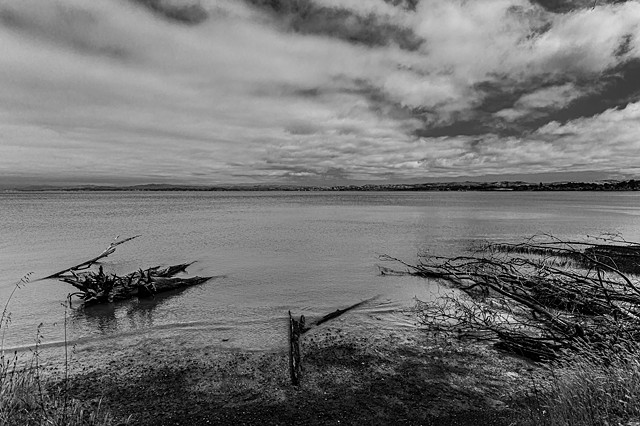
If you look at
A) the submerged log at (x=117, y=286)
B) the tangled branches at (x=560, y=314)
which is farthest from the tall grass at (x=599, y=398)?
the submerged log at (x=117, y=286)

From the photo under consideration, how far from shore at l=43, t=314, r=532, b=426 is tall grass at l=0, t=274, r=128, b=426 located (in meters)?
0.35

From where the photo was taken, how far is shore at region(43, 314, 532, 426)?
24.1 feet

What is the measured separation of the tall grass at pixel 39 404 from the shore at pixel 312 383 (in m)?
0.35

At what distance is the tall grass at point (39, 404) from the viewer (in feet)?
17.7

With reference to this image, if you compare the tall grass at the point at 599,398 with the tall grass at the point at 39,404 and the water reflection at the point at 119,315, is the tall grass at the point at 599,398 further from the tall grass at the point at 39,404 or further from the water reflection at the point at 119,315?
the water reflection at the point at 119,315

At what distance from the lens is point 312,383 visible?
8.66m

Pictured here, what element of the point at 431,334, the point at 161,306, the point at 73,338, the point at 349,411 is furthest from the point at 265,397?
the point at 161,306

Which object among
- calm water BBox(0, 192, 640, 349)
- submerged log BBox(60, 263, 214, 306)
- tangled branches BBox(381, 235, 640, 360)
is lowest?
calm water BBox(0, 192, 640, 349)

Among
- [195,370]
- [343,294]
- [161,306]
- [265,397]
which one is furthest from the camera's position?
[343,294]

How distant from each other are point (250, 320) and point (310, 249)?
1750cm

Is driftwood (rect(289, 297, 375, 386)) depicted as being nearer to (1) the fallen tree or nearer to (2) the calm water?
(2) the calm water

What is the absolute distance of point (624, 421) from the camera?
4.65m

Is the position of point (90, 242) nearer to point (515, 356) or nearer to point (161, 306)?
point (161, 306)

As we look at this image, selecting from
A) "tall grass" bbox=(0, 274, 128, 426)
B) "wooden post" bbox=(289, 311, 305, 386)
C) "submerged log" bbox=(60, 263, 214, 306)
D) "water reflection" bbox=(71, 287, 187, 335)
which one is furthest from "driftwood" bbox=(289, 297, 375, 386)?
"submerged log" bbox=(60, 263, 214, 306)
